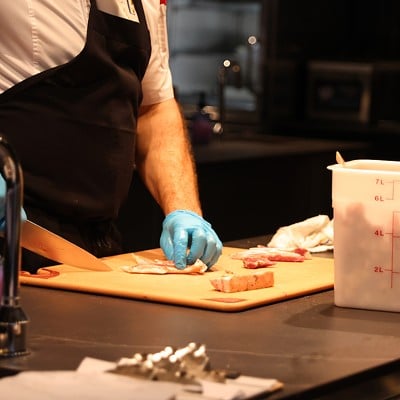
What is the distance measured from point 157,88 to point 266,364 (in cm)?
130

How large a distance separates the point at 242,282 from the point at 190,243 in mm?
336

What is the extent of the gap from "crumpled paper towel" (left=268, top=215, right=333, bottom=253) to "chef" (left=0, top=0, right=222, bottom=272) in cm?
21

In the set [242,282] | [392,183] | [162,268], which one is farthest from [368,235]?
[162,268]

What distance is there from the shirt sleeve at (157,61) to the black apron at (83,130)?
0.06 m

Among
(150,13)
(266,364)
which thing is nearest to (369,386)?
(266,364)

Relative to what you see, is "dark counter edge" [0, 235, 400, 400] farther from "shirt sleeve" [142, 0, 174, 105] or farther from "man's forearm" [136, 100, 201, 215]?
"shirt sleeve" [142, 0, 174, 105]

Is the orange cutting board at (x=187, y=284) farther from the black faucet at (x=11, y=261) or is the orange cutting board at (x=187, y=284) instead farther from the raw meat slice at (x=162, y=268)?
the black faucet at (x=11, y=261)

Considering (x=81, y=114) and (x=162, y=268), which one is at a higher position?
(x=81, y=114)

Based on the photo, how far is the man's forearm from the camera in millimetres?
2643

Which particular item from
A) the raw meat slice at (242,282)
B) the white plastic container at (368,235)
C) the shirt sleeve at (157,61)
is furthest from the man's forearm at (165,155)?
the white plastic container at (368,235)

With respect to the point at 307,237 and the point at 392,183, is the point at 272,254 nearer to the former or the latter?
the point at 307,237

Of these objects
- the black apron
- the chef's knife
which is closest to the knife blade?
the chef's knife

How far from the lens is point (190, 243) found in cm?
229

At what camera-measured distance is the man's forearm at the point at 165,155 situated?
2.64 meters
